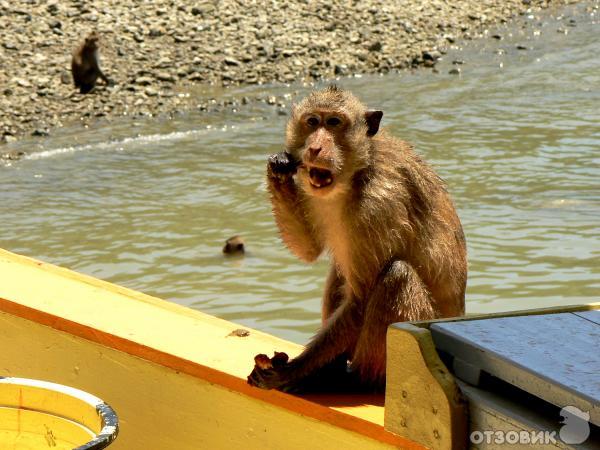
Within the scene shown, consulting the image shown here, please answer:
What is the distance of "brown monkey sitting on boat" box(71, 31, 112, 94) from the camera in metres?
13.1

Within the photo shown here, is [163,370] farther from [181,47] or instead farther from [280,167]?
[181,47]

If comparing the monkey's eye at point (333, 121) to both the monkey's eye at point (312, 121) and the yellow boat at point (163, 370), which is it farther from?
the yellow boat at point (163, 370)

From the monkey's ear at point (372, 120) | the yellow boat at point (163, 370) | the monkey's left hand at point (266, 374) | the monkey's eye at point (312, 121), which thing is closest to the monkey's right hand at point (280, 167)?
the monkey's eye at point (312, 121)

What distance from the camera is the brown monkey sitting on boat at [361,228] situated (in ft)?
12.5

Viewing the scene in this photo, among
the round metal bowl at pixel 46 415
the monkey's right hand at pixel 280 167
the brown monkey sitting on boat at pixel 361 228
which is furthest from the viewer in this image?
the monkey's right hand at pixel 280 167

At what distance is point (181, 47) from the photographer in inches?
581

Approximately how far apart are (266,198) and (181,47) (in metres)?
4.88

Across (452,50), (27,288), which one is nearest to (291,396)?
(27,288)

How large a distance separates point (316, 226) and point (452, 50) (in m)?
12.8

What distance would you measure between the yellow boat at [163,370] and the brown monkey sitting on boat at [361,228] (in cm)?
21

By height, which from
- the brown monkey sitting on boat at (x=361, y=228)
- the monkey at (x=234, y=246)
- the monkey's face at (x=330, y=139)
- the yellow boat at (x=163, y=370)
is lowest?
the monkey at (x=234, y=246)

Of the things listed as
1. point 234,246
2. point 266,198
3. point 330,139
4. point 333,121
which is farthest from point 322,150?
point 266,198

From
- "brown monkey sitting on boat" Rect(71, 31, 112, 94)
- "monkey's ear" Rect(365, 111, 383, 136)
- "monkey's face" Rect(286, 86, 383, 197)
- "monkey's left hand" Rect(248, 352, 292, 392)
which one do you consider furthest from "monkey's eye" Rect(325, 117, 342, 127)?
"brown monkey sitting on boat" Rect(71, 31, 112, 94)

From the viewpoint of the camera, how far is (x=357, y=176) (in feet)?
13.4
